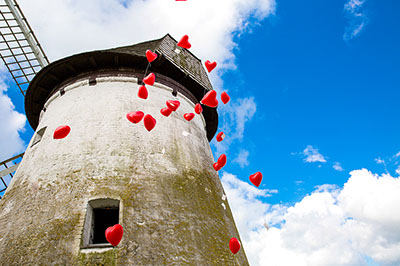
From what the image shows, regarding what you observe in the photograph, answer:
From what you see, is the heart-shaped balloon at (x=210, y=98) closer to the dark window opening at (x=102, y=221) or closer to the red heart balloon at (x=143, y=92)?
the red heart balloon at (x=143, y=92)

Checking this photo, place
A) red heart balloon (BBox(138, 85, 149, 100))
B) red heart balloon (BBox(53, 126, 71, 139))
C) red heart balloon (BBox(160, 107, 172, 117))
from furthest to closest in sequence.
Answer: red heart balloon (BBox(160, 107, 172, 117)) → red heart balloon (BBox(138, 85, 149, 100)) → red heart balloon (BBox(53, 126, 71, 139))

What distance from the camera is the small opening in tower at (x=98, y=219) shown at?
416 centimetres

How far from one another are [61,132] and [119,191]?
204 cm

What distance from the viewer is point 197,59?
1003cm

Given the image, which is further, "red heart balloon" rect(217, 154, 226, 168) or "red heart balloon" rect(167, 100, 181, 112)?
"red heart balloon" rect(167, 100, 181, 112)

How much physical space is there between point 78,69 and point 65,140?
288cm

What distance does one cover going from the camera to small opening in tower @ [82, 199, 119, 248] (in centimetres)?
416

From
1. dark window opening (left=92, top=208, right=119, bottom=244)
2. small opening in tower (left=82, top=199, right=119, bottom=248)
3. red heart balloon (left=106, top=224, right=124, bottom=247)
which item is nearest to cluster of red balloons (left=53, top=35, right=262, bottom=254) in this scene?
red heart balloon (left=106, top=224, right=124, bottom=247)

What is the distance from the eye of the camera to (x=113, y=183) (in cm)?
478

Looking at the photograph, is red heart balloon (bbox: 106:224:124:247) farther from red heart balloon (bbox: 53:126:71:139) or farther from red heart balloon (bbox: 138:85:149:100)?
red heart balloon (bbox: 138:85:149:100)

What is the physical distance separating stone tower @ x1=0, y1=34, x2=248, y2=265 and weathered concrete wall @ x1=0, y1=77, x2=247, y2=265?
18 millimetres

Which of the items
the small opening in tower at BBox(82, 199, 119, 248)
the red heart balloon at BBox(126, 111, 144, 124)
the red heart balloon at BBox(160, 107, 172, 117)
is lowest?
the small opening in tower at BBox(82, 199, 119, 248)

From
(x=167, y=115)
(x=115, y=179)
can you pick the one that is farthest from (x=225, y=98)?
(x=115, y=179)

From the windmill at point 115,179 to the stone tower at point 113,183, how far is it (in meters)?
0.02
